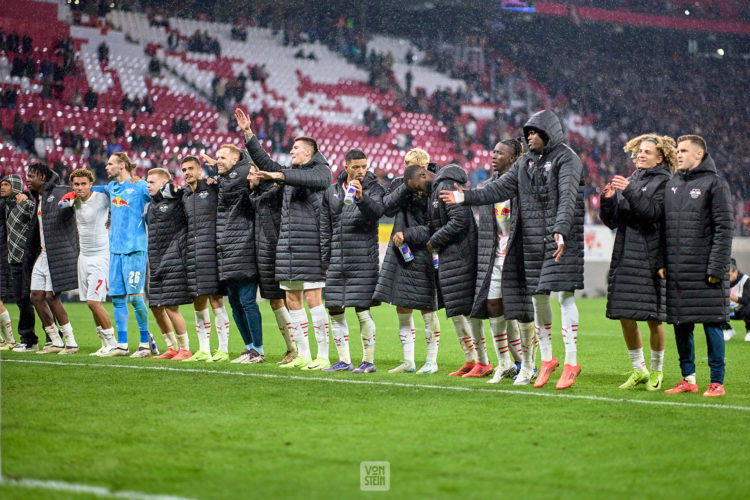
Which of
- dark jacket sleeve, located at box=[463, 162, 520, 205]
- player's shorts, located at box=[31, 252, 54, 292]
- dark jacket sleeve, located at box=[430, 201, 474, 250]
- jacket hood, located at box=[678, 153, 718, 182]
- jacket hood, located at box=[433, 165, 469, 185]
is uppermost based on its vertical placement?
jacket hood, located at box=[433, 165, 469, 185]

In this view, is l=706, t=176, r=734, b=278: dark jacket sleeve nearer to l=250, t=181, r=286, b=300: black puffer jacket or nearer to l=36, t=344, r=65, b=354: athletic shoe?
l=250, t=181, r=286, b=300: black puffer jacket

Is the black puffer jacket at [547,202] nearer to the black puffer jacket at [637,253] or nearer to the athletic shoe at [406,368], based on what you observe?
the black puffer jacket at [637,253]

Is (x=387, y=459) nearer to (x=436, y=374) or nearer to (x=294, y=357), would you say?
(x=436, y=374)

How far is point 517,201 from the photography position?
7.89 meters

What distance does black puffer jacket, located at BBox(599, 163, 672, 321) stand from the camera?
754 cm

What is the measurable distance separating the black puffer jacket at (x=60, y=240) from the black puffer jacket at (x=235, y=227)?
2.15 metres

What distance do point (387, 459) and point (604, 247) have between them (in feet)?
74.5

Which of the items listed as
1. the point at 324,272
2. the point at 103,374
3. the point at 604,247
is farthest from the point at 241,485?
the point at 604,247

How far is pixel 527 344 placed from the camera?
8.16 meters

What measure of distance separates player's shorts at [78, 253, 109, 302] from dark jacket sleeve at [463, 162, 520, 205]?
4.88 metres

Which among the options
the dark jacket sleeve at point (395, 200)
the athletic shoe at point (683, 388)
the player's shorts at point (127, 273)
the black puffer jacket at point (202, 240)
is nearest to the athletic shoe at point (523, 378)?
the athletic shoe at point (683, 388)

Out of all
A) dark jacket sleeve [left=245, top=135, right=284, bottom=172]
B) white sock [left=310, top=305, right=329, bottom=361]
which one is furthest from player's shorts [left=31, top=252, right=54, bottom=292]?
white sock [left=310, top=305, right=329, bottom=361]

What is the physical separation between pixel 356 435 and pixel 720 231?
11.5ft

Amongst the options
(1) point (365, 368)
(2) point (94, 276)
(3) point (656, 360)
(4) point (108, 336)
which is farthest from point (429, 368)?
(2) point (94, 276)
